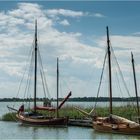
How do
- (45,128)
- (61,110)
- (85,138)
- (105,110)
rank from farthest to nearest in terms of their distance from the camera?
(61,110)
(105,110)
(45,128)
(85,138)

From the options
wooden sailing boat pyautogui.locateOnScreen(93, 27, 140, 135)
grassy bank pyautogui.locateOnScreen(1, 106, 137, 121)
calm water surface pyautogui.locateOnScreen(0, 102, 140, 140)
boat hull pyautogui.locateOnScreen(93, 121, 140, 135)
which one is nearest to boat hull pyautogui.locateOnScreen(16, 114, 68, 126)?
calm water surface pyautogui.locateOnScreen(0, 102, 140, 140)

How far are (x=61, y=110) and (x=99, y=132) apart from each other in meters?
20.1

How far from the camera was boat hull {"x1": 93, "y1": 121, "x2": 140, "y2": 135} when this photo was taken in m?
45.3

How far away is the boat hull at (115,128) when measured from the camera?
4530cm

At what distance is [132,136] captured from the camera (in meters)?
44.7

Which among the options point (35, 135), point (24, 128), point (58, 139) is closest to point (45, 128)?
point (24, 128)

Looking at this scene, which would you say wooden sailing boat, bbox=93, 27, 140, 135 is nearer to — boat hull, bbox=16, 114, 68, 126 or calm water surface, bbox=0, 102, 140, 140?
calm water surface, bbox=0, 102, 140, 140

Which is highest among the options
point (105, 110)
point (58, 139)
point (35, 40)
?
point (35, 40)

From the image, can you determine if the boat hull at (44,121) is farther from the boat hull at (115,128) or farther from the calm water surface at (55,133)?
the boat hull at (115,128)

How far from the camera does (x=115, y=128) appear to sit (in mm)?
47219

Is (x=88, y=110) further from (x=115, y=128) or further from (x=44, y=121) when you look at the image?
(x=115, y=128)

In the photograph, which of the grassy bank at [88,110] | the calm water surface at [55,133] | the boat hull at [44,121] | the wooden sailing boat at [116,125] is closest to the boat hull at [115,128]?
the wooden sailing boat at [116,125]

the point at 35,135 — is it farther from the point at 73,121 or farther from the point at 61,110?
the point at 61,110

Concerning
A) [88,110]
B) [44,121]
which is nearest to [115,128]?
[44,121]
